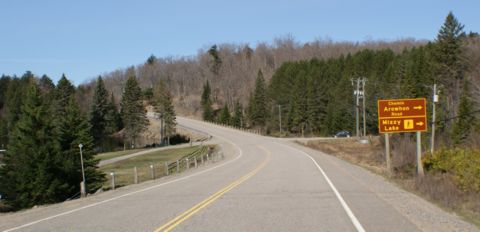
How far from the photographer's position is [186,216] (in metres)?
11.4

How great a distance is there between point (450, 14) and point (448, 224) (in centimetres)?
8540

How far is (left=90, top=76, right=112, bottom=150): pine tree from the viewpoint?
10156cm

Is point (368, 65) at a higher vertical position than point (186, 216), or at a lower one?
higher

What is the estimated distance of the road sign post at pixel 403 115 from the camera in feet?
88.4

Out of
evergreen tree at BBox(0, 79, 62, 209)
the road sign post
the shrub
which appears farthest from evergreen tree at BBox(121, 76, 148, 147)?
the shrub

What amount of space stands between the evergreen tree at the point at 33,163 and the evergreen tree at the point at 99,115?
61773mm

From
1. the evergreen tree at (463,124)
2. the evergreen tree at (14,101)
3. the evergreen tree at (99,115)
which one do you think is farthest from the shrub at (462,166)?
the evergreen tree at (99,115)

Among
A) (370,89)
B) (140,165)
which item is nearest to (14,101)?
(140,165)

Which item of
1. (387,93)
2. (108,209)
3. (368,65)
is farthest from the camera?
(368,65)

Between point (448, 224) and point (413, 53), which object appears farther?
point (413, 53)

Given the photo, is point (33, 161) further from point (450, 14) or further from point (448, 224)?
point (450, 14)

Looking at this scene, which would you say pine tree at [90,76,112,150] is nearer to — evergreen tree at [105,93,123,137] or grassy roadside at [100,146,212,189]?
evergreen tree at [105,93,123,137]

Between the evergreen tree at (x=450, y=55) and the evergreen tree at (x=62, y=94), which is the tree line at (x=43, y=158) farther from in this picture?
the evergreen tree at (x=450, y=55)

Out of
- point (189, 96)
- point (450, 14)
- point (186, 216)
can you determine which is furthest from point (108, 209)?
point (189, 96)
